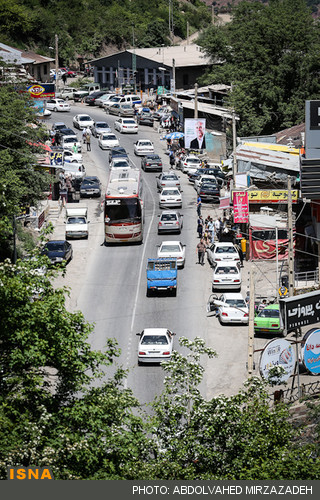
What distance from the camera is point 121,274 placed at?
171 ft

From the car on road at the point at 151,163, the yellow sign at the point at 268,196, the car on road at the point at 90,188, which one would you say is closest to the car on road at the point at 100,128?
the car on road at the point at 151,163

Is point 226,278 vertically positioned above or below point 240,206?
below

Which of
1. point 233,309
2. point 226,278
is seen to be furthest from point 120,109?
point 233,309

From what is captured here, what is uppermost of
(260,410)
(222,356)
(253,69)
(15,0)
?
(15,0)

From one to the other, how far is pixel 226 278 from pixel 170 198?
52.7ft

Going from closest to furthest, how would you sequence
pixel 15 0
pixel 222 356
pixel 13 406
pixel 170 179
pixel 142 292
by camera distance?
pixel 13 406, pixel 222 356, pixel 142 292, pixel 170 179, pixel 15 0

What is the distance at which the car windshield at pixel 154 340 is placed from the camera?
40156mm

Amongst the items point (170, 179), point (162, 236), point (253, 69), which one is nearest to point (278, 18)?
point (253, 69)

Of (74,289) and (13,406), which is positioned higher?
(13,406)

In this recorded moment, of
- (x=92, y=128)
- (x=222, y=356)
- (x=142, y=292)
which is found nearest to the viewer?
(x=222, y=356)

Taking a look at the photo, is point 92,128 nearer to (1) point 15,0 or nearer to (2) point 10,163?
(2) point 10,163

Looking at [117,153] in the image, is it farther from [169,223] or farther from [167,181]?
[169,223]

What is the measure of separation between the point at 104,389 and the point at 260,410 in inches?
166

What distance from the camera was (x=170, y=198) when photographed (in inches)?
2504
